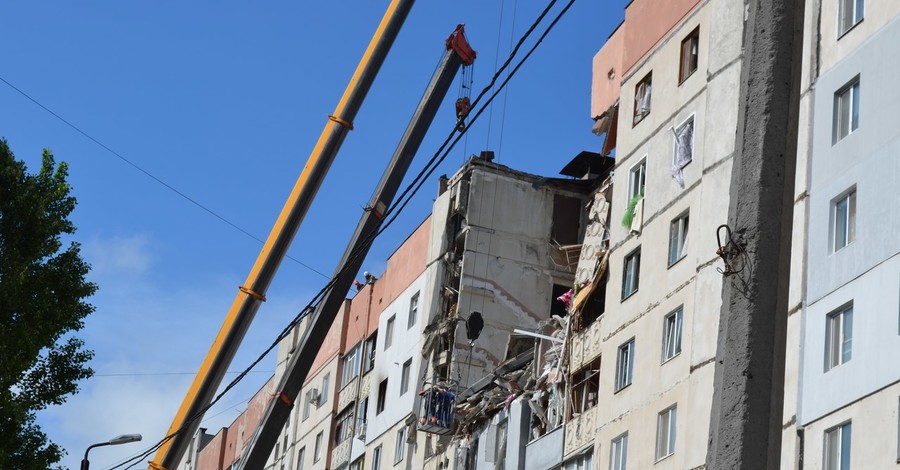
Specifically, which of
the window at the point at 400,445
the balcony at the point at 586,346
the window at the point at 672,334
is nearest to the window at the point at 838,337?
the window at the point at 672,334

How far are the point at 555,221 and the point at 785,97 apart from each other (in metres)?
43.0

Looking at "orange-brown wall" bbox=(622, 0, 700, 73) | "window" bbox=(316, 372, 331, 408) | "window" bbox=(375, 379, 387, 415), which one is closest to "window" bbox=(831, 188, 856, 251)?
"orange-brown wall" bbox=(622, 0, 700, 73)

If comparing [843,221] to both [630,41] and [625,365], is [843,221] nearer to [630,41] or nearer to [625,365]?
[625,365]

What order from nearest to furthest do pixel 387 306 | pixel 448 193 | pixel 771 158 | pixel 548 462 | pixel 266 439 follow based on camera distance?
pixel 771 158
pixel 548 462
pixel 266 439
pixel 448 193
pixel 387 306

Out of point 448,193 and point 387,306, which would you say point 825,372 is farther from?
point 387,306

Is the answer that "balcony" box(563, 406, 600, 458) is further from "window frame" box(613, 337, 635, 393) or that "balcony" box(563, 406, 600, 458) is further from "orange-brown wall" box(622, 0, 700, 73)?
"orange-brown wall" box(622, 0, 700, 73)

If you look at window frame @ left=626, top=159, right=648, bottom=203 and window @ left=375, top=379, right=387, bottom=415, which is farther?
window @ left=375, top=379, right=387, bottom=415

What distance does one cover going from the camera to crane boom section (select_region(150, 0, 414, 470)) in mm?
45188

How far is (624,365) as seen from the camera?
39.2m

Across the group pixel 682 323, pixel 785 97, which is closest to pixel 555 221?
pixel 682 323

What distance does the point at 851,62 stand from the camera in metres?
31.8

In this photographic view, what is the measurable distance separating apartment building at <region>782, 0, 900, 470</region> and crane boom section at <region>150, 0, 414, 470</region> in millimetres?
18789

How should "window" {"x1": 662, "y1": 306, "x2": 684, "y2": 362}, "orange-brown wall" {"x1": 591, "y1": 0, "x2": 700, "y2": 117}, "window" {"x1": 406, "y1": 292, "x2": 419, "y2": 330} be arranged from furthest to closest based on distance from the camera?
"window" {"x1": 406, "y1": 292, "x2": 419, "y2": 330}, "orange-brown wall" {"x1": 591, "y1": 0, "x2": 700, "y2": 117}, "window" {"x1": 662, "y1": 306, "x2": 684, "y2": 362}

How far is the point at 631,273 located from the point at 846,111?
981cm
